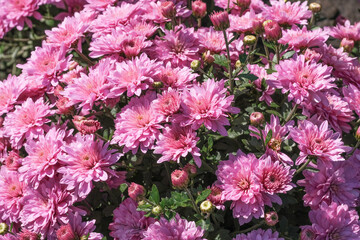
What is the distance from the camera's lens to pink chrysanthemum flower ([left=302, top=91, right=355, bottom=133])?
243cm

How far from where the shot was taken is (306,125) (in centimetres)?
218

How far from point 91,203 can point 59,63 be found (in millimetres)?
906

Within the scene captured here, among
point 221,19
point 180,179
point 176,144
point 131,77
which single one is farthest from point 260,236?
point 221,19

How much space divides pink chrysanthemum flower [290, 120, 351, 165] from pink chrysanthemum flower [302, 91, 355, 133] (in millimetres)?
239

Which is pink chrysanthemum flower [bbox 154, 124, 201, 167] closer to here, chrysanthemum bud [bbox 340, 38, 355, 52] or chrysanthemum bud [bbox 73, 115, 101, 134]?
chrysanthemum bud [bbox 73, 115, 101, 134]

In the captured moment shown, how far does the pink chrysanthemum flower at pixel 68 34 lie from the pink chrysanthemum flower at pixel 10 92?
1.17 feet

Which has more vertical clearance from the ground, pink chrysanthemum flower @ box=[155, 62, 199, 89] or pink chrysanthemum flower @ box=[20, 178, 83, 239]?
pink chrysanthemum flower @ box=[155, 62, 199, 89]

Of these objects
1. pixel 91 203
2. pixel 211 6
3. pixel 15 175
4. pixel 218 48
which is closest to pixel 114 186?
pixel 91 203

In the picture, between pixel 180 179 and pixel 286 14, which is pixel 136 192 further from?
pixel 286 14

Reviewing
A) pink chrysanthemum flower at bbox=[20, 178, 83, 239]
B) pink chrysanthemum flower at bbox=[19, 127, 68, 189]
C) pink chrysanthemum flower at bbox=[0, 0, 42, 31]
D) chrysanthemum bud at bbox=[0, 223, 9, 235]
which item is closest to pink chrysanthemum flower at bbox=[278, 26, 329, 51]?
pink chrysanthemum flower at bbox=[19, 127, 68, 189]

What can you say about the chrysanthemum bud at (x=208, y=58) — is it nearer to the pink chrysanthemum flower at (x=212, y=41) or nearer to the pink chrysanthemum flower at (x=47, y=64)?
the pink chrysanthemum flower at (x=212, y=41)

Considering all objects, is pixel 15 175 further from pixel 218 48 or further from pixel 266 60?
pixel 266 60

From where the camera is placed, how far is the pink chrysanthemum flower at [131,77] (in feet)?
7.53

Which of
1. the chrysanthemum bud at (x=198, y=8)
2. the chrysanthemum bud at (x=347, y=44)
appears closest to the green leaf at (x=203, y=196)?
the chrysanthemum bud at (x=198, y=8)
